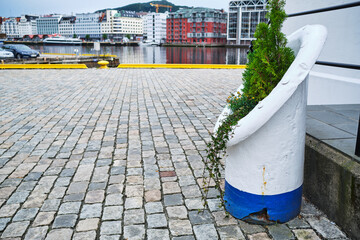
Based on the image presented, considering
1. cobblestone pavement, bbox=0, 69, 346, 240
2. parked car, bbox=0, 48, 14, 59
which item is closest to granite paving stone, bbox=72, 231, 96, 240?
cobblestone pavement, bbox=0, 69, 346, 240

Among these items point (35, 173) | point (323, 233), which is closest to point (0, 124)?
point (35, 173)

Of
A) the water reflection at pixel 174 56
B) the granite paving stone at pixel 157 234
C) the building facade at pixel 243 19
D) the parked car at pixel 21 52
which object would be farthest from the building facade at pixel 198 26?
the granite paving stone at pixel 157 234

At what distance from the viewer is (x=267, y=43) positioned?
2566 millimetres

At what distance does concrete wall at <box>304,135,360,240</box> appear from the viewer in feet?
7.77

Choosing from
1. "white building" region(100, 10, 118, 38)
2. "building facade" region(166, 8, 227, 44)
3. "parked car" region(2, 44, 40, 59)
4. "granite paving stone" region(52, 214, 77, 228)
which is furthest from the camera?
"white building" region(100, 10, 118, 38)

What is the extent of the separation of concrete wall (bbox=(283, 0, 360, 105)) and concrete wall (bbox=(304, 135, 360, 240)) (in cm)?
218

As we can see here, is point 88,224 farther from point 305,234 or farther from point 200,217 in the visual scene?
point 305,234

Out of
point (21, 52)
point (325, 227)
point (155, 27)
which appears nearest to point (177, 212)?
point (325, 227)

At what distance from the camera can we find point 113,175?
3.76m

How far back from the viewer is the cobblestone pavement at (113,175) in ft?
8.75

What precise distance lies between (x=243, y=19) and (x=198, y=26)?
83.1ft

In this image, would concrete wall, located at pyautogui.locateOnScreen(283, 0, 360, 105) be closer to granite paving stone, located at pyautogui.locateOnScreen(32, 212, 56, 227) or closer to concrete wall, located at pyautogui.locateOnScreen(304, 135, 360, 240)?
concrete wall, located at pyautogui.locateOnScreen(304, 135, 360, 240)

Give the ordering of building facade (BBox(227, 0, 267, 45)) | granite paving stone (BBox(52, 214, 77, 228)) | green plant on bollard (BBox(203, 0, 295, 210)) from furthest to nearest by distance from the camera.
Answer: building facade (BBox(227, 0, 267, 45)) < granite paving stone (BBox(52, 214, 77, 228)) < green plant on bollard (BBox(203, 0, 295, 210))

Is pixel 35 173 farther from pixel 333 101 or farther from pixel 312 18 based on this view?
pixel 312 18
